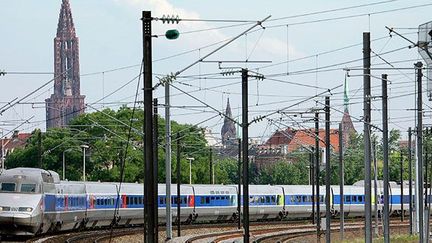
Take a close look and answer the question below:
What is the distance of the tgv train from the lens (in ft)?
164

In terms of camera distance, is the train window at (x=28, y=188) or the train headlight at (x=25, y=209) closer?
the train headlight at (x=25, y=209)

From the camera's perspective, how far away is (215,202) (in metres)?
80.4

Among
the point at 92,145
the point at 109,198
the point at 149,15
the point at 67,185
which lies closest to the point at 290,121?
the point at 67,185

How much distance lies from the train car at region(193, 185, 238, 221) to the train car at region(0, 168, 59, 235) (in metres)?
26.1

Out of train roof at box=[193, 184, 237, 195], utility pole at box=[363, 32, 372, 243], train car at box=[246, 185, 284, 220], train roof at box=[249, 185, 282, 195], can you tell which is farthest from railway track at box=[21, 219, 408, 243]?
utility pole at box=[363, 32, 372, 243]

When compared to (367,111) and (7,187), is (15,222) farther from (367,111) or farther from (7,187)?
(367,111)

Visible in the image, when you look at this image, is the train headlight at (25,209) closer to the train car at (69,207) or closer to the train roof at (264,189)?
the train car at (69,207)

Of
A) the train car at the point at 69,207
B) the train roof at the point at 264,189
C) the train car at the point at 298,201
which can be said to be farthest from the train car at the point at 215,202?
the train car at the point at 69,207

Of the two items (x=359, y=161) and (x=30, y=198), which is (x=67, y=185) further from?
(x=359, y=161)

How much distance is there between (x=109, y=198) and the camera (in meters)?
66.8

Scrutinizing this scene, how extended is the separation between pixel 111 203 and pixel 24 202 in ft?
56.6

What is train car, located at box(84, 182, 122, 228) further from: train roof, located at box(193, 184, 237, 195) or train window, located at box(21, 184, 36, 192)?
train window, located at box(21, 184, 36, 192)

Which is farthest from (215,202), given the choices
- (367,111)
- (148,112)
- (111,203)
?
(148,112)

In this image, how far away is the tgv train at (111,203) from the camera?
49.9m
